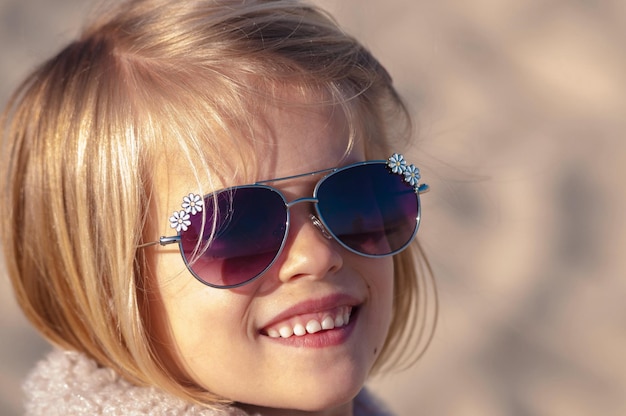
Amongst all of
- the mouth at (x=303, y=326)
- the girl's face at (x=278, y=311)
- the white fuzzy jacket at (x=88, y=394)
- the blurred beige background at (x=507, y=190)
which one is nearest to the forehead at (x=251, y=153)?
the girl's face at (x=278, y=311)

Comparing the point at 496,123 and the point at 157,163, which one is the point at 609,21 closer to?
the point at 496,123

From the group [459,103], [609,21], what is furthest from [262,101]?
[609,21]

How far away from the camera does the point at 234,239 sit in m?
1.54

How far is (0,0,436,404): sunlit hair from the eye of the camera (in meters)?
1.58

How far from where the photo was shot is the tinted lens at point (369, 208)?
1602mm

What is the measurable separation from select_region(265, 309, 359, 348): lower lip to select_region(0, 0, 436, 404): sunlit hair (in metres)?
0.20

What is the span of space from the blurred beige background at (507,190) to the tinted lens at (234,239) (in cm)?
121

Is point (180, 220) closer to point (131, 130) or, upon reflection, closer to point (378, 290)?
point (131, 130)

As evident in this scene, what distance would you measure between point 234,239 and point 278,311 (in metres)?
0.16

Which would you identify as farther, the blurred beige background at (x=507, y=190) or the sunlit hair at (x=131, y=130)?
Result: the blurred beige background at (x=507, y=190)

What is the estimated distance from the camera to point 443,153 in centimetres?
328

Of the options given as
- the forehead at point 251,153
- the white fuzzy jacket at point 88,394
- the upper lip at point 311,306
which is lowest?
the white fuzzy jacket at point 88,394

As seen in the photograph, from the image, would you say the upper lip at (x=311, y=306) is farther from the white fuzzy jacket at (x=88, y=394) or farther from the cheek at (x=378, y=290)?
the white fuzzy jacket at (x=88, y=394)

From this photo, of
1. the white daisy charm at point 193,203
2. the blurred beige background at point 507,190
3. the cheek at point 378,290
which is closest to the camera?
the white daisy charm at point 193,203
